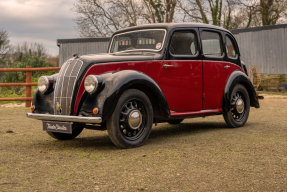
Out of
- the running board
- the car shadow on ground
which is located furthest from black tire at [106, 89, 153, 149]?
the running board

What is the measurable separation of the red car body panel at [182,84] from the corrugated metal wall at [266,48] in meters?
12.6

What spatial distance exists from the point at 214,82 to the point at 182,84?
2.74 ft

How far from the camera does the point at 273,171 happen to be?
325 cm

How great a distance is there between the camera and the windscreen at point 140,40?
5.24 metres

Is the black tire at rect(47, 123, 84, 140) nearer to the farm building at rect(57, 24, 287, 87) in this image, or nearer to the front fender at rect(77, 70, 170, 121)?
the front fender at rect(77, 70, 170, 121)

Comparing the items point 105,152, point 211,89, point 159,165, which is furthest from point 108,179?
point 211,89

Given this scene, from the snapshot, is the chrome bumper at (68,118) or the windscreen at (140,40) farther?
the windscreen at (140,40)

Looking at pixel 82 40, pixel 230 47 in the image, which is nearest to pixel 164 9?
pixel 82 40

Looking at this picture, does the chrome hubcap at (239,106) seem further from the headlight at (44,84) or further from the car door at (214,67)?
the headlight at (44,84)

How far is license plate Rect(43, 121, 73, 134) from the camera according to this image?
419 cm

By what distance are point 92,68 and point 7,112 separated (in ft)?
18.2

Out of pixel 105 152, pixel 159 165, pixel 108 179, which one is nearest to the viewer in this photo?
pixel 108 179

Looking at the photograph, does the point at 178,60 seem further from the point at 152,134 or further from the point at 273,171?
the point at 273,171

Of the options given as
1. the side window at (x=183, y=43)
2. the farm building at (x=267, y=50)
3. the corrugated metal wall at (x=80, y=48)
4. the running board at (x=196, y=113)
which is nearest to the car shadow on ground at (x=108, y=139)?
the running board at (x=196, y=113)
